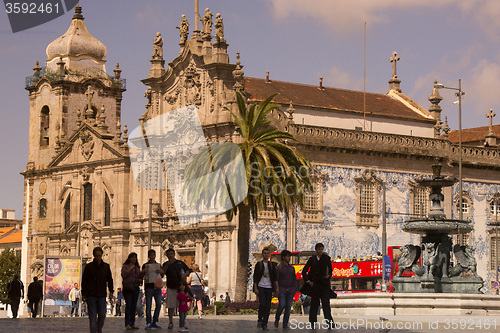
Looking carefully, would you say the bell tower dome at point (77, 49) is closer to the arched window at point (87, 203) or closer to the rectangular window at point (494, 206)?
the arched window at point (87, 203)

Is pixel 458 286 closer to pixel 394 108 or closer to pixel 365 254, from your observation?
pixel 365 254

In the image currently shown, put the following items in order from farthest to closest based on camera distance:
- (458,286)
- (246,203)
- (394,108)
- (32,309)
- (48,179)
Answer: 1. (48,179)
2. (394,108)
3. (246,203)
4. (32,309)
5. (458,286)

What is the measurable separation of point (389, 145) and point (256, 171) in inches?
759

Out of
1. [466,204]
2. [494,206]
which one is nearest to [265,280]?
[466,204]

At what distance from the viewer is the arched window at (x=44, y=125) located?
80.1 meters

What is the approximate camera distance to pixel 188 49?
6222 centimetres

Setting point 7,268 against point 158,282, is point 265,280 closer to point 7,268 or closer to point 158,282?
point 158,282

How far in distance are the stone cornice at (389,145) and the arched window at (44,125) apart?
29.0m

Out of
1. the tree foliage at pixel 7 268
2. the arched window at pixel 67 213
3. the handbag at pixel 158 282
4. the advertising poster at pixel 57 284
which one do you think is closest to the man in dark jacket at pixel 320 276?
the handbag at pixel 158 282

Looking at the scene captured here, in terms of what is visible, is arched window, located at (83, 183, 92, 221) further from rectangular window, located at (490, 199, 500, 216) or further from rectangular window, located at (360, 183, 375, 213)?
rectangular window, located at (490, 199, 500, 216)

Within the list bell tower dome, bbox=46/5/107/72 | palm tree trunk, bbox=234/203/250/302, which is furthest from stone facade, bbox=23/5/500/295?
palm tree trunk, bbox=234/203/250/302

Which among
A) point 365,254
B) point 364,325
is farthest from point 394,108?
point 364,325

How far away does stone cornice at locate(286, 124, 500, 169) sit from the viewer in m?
58.5

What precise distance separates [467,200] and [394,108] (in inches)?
346
